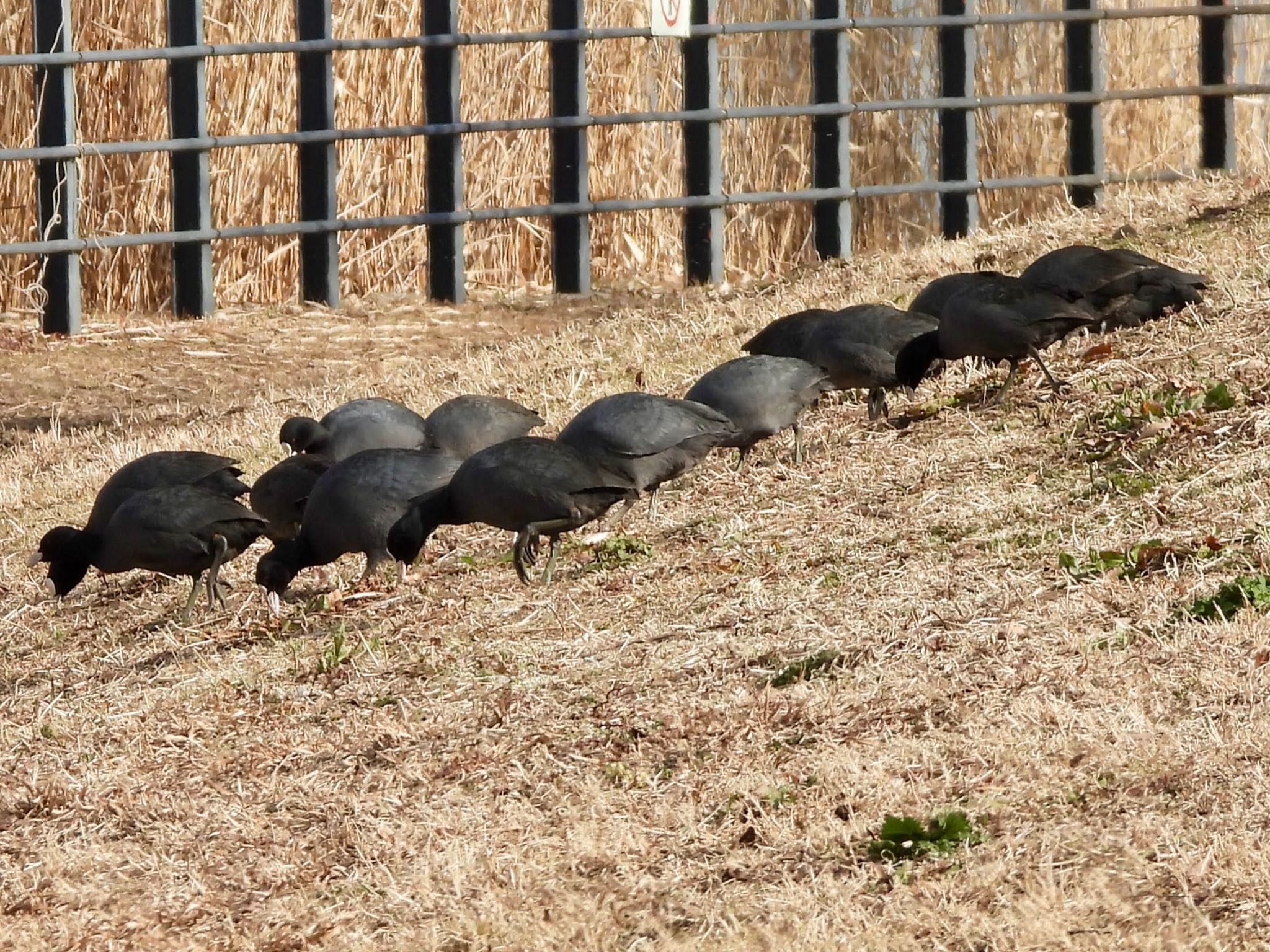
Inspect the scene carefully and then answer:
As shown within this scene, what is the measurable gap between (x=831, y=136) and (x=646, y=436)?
844cm

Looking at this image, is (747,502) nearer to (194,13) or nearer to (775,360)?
(775,360)

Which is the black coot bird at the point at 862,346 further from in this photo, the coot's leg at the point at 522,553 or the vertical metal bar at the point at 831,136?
the vertical metal bar at the point at 831,136

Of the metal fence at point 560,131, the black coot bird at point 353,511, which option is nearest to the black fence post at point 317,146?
the metal fence at point 560,131

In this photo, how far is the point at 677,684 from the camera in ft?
19.2

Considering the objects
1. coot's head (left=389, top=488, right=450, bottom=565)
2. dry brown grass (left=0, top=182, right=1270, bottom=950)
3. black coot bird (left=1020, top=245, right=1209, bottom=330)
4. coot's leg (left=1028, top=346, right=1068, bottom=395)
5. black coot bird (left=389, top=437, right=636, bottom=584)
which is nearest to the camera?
dry brown grass (left=0, top=182, right=1270, bottom=950)

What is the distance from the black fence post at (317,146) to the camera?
1438cm

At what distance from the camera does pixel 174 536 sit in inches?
296

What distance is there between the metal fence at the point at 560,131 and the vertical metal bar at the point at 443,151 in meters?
0.01

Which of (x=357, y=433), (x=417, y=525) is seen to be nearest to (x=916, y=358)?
(x=357, y=433)

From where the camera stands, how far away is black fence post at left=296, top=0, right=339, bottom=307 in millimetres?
14383

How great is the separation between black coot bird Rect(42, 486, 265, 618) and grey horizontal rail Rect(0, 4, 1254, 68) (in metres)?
6.53

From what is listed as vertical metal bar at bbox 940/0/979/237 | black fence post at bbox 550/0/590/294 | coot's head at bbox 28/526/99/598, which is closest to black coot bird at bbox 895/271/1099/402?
coot's head at bbox 28/526/99/598

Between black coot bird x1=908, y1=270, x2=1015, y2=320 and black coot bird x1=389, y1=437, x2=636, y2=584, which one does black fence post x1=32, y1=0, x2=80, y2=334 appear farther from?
black coot bird x1=389, y1=437, x2=636, y2=584

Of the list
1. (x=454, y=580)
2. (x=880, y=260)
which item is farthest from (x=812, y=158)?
(x=454, y=580)
